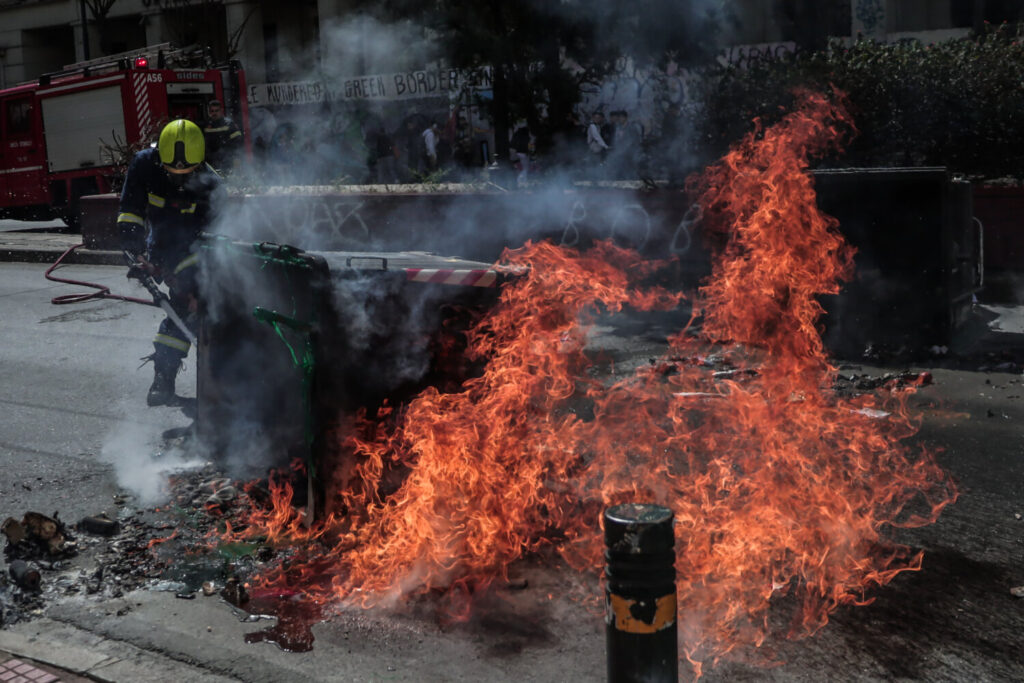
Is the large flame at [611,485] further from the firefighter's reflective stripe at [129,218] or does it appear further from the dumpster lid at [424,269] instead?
the firefighter's reflective stripe at [129,218]

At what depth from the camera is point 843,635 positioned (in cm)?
369

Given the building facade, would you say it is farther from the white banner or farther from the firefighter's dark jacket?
the firefighter's dark jacket

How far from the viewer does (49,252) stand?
15.9 m

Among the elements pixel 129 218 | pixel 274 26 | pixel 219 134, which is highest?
pixel 274 26

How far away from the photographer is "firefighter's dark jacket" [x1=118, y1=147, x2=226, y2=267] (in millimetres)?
6988

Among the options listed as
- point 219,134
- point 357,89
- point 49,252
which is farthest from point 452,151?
point 49,252

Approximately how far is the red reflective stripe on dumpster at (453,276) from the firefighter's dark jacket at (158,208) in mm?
2829

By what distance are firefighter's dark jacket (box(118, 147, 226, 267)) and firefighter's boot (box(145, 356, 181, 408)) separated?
0.72 meters

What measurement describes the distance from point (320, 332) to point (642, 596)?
7.56ft

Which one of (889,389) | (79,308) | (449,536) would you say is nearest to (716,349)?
(889,389)

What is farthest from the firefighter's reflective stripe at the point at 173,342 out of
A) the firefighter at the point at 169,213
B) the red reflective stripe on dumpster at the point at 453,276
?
the red reflective stripe on dumpster at the point at 453,276

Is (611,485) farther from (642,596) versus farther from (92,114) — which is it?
(92,114)

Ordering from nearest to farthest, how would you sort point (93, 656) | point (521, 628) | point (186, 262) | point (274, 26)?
point (93, 656) < point (521, 628) < point (186, 262) < point (274, 26)

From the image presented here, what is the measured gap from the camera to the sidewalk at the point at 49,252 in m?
15.4
